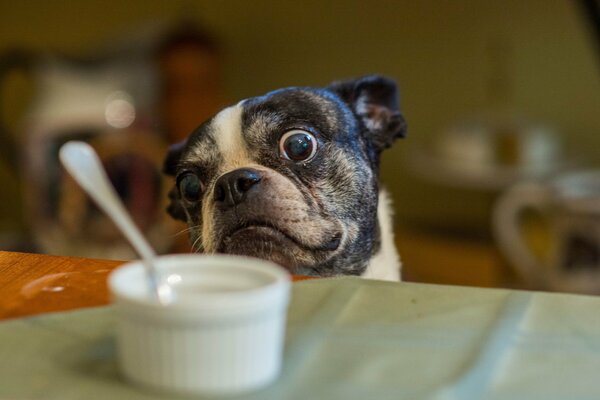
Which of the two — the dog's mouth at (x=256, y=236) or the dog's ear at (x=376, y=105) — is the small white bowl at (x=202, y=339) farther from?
the dog's ear at (x=376, y=105)

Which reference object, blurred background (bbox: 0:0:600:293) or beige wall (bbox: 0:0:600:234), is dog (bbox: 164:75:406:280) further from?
beige wall (bbox: 0:0:600:234)

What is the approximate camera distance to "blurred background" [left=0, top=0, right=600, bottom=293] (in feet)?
6.28

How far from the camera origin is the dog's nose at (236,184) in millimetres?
691

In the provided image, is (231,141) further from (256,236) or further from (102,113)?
(102,113)

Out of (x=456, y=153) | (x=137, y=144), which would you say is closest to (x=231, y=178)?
(x=137, y=144)

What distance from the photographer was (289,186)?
0.71m

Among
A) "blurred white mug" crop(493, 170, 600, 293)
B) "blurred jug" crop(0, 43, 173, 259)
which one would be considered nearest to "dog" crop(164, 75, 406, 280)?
"blurred white mug" crop(493, 170, 600, 293)

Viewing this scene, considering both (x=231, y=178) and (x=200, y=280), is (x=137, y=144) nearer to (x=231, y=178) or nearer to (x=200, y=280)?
(x=231, y=178)

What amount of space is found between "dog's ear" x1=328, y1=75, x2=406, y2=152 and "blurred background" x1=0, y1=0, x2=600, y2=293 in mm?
1038

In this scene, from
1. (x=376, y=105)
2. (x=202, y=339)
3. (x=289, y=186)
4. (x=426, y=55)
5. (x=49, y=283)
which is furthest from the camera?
(x=426, y=55)

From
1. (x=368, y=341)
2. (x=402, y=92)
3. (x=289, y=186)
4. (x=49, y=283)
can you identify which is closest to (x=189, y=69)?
(x=402, y=92)

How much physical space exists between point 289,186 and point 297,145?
0.04m

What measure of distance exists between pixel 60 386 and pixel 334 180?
0.34m

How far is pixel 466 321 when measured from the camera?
558 millimetres
